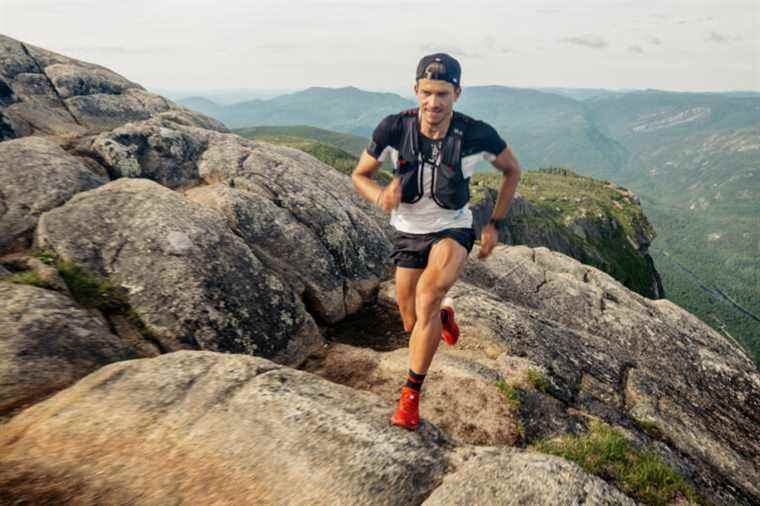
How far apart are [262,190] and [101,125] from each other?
54.0 ft

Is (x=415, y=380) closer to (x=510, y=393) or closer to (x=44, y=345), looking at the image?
(x=510, y=393)

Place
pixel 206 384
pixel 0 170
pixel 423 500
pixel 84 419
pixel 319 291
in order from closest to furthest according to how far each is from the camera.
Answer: pixel 423 500 → pixel 84 419 → pixel 206 384 → pixel 0 170 → pixel 319 291

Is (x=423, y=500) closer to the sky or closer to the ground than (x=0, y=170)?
closer to the ground

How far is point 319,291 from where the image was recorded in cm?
1594

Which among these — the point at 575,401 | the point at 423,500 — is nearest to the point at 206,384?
the point at 423,500

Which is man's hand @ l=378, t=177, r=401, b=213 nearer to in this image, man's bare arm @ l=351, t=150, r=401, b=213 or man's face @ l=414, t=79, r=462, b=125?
man's bare arm @ l=351, t=150, r=401, b=213

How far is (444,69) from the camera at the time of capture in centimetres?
766

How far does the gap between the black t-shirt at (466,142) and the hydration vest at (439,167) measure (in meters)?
0.10

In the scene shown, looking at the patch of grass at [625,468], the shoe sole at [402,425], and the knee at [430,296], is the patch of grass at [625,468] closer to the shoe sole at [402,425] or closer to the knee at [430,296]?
the shoe sole at [402,425]

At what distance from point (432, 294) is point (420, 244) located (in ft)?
3.32

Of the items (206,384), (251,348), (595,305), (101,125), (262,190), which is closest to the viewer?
(206,384)

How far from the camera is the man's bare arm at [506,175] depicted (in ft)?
27.6

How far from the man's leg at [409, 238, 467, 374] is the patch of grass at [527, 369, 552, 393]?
19.8ft

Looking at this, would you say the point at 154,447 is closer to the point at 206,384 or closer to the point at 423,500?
the point at 206,384
